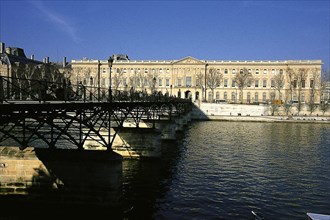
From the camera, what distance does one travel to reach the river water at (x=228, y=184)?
16.9m

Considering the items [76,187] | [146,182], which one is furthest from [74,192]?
[146,182]

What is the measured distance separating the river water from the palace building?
83.5 metres

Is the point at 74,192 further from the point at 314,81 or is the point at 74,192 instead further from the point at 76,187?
the point at 314,81

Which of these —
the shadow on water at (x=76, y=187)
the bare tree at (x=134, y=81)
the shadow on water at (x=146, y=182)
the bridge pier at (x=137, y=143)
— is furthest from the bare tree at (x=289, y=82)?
the shadow on water at (x=76, y=187)

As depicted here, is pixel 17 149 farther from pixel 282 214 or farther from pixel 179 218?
pixel 282 214

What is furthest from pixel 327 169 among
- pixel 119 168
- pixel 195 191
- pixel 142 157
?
pixel 119 168

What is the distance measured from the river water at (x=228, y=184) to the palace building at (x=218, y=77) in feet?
274

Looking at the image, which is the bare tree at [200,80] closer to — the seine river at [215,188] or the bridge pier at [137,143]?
the seine river at [215,188]

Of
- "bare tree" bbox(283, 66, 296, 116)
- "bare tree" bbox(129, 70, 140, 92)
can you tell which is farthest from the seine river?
"bare tree" bbox(129, 70, 140, 92)

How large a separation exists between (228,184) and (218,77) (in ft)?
322

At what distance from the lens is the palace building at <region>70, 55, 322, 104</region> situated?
116m

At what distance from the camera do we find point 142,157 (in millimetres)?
29359

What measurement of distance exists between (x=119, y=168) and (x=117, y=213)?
212cm

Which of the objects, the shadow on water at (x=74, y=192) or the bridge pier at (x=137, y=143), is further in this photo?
the bridge pier at (x=137, y=143)
